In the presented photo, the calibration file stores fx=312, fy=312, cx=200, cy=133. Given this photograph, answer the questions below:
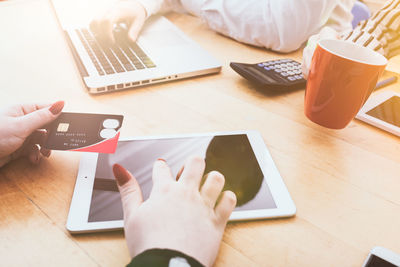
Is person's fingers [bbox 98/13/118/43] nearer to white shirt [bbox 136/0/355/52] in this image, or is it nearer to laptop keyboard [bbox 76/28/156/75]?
laptop keyboard [bbox 76/28/156/75]

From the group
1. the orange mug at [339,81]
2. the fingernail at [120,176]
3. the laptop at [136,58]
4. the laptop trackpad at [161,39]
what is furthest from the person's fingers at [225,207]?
the laptop trackpad at [161,39]

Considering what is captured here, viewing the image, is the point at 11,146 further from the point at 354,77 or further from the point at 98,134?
the point at 354,77

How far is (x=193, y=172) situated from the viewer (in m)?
0.38

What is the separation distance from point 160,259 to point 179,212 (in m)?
0.06

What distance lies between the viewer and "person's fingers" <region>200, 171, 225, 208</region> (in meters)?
0.37

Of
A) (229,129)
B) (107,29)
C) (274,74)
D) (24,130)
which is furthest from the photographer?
(107,29)

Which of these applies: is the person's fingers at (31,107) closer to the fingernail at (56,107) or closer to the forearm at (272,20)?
the fingernail at (56,107)

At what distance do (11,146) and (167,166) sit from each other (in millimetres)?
209

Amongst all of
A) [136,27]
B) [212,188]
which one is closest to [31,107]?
[212,188]

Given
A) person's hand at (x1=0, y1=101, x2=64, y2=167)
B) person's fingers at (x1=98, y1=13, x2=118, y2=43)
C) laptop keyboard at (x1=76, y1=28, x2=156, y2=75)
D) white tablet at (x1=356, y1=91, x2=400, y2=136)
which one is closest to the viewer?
person's hand at (x1=0, y1=101, x2=64, y2=167)

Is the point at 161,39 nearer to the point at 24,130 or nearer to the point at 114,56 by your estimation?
the point at 114,56

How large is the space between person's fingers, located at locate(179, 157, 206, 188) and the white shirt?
20.5 inches

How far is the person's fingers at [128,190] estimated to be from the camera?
0.36 meters

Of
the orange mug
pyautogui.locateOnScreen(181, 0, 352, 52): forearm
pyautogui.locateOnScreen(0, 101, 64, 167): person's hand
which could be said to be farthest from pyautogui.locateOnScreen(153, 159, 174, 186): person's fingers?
pyautogui.locateOnScreen(181, 0, 352, 52): forearm
